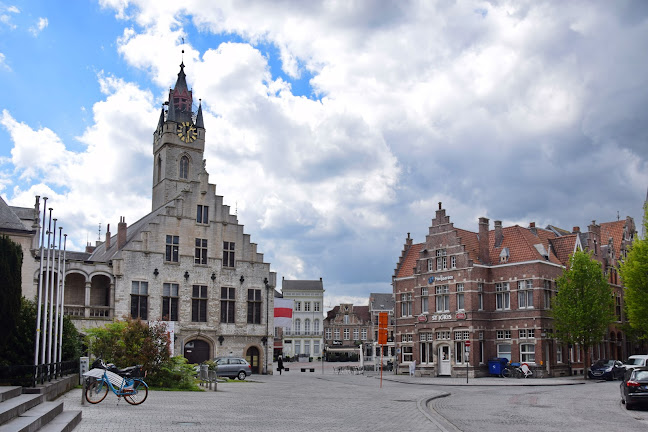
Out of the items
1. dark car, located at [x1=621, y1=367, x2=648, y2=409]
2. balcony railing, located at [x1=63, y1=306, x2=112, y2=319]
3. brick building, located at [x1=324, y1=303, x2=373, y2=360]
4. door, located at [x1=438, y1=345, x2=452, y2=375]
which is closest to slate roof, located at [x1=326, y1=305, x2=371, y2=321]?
brick building, located at [x1=324, y1=303, x2=373, y2=360]

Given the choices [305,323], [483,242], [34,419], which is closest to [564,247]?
[483,242]

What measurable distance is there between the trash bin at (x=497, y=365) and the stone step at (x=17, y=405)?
1413 inches

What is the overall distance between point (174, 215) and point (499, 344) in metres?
25.8

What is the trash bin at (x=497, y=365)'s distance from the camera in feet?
151

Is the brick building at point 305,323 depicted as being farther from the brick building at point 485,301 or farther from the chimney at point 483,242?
the chimney at point 483,242

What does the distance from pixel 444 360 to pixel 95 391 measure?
33354 millimetres

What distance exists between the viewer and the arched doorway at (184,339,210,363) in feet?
154

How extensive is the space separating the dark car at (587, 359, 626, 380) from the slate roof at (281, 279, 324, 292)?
68597 mm

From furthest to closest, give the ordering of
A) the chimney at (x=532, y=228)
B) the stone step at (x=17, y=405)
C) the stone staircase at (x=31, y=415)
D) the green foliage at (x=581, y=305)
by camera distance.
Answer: the chimney at (x=532, y=228) → the green foliage at (x=581, y=305) → the stone step at (x=17, y=405) → the stone staircase at (x=31, y=415)

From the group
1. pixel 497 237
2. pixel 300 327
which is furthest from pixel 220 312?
pixel 300 327

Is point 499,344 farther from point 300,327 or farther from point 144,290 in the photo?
point 300,327

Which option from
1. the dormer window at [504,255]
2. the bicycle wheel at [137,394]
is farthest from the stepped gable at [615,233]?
the bicycle wheel at [137,394]

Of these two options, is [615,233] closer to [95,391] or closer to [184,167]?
[184,167]

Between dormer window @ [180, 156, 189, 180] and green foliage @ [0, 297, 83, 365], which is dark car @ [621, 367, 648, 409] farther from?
dormer window @ [180, 156, 189, 180]
